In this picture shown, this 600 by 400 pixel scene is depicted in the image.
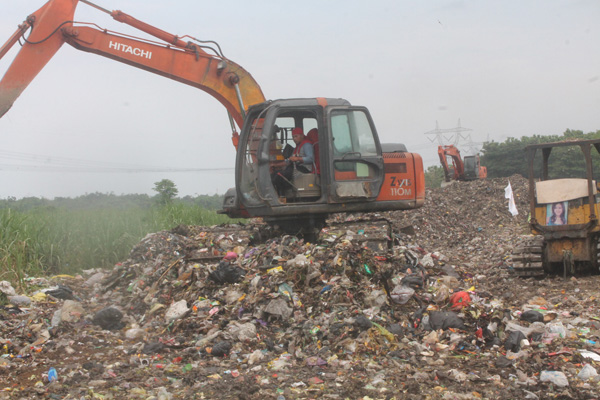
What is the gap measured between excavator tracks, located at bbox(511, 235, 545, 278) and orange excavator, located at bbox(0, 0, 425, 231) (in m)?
1.89

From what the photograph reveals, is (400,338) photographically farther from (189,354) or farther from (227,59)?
(227,59)

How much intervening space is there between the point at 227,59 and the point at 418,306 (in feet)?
15.9

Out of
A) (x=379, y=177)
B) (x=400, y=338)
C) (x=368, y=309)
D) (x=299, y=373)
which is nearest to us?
(x=299, y=373)

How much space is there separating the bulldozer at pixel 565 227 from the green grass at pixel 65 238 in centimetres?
656

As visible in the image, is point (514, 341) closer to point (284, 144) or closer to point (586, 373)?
point (586, 373)

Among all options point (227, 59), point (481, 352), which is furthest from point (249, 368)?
point (227, 59)

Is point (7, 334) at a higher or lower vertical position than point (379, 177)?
lower

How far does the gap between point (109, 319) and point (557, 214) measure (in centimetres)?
624

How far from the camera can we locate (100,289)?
8.38 m

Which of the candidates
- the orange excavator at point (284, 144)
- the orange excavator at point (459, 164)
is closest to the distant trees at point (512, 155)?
the orange excavator at point (459, 164)

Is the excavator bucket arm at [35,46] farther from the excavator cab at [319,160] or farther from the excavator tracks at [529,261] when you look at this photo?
the excavator tracks at [529,261]

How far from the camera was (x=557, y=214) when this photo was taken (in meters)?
8.93

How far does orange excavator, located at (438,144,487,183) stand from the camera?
95.1ft

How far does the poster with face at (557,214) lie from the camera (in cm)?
888
